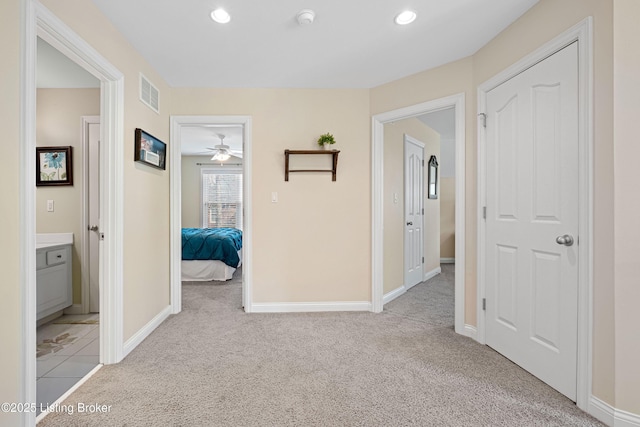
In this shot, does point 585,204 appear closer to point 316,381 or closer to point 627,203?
point 627,203

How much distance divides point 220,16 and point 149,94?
1105 millimetres

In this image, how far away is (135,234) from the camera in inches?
94.3

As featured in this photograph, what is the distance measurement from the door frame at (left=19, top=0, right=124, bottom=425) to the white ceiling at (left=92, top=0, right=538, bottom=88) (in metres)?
0.40

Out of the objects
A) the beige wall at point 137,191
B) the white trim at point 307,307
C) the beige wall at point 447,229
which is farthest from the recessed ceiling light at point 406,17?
the beige wall at point 447,229

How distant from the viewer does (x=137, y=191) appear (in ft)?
7.98

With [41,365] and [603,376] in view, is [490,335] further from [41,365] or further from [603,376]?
[41,365]

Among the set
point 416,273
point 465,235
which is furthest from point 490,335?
point 416,273

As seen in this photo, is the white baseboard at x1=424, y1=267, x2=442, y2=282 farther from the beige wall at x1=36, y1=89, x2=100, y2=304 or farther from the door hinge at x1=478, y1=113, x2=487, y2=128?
the beige wall at x1=36, y1=89, x2=100, y2=304

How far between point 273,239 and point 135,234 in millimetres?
1267

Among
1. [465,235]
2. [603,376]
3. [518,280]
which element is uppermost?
[465,235]

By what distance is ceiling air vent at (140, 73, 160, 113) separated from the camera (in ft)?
8.30

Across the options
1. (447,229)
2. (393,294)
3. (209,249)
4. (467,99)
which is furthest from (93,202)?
(447,229)

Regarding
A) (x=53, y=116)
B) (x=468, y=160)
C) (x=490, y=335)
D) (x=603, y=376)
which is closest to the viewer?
(x=603, y=376)

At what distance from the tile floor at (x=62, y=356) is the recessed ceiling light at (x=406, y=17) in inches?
124
